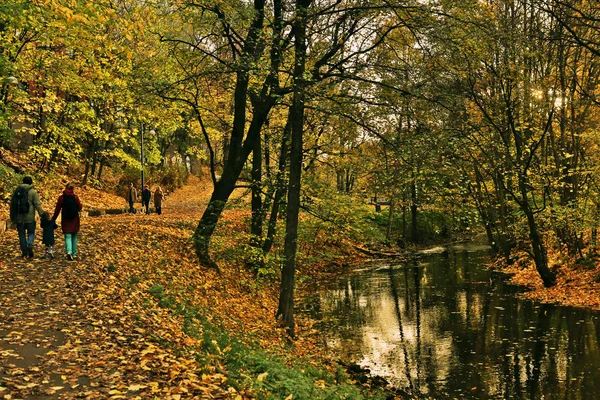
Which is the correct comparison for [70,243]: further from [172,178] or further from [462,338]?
[172,178]

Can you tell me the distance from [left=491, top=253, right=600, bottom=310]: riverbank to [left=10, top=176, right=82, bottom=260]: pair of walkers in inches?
623

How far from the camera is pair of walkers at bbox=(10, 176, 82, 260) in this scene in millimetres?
11837

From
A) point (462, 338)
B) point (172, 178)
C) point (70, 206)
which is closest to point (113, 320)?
point (70, 206)

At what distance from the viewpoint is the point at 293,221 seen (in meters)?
12.8

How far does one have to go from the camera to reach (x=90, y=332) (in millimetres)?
7527

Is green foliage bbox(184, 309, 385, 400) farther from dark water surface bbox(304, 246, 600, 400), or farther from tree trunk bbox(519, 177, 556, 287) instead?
tree trunk bbox(519, 177, 556, 287)

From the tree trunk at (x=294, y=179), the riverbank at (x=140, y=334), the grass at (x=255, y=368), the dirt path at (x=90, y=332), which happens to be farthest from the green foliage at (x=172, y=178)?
the grass at (x=255, y=368)

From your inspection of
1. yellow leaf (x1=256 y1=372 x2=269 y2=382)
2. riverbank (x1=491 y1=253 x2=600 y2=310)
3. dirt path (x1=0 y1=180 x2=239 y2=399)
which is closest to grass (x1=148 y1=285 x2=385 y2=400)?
yellow leaf (x1=256 y1=372 x2=269 y2=382)

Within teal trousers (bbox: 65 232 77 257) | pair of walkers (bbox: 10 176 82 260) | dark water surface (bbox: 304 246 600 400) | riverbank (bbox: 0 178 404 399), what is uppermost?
pair of walkers (bbox: 10 176 82 260)

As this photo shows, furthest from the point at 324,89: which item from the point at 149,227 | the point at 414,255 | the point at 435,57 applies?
the point at 414,255

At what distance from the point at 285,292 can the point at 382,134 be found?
488 cm

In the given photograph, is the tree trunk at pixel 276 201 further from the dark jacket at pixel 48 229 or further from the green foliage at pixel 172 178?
the green foliage at pixel 172 178

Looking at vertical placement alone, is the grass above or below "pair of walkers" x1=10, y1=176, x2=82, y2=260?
below

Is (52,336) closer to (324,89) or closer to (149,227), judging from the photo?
(324,89)
